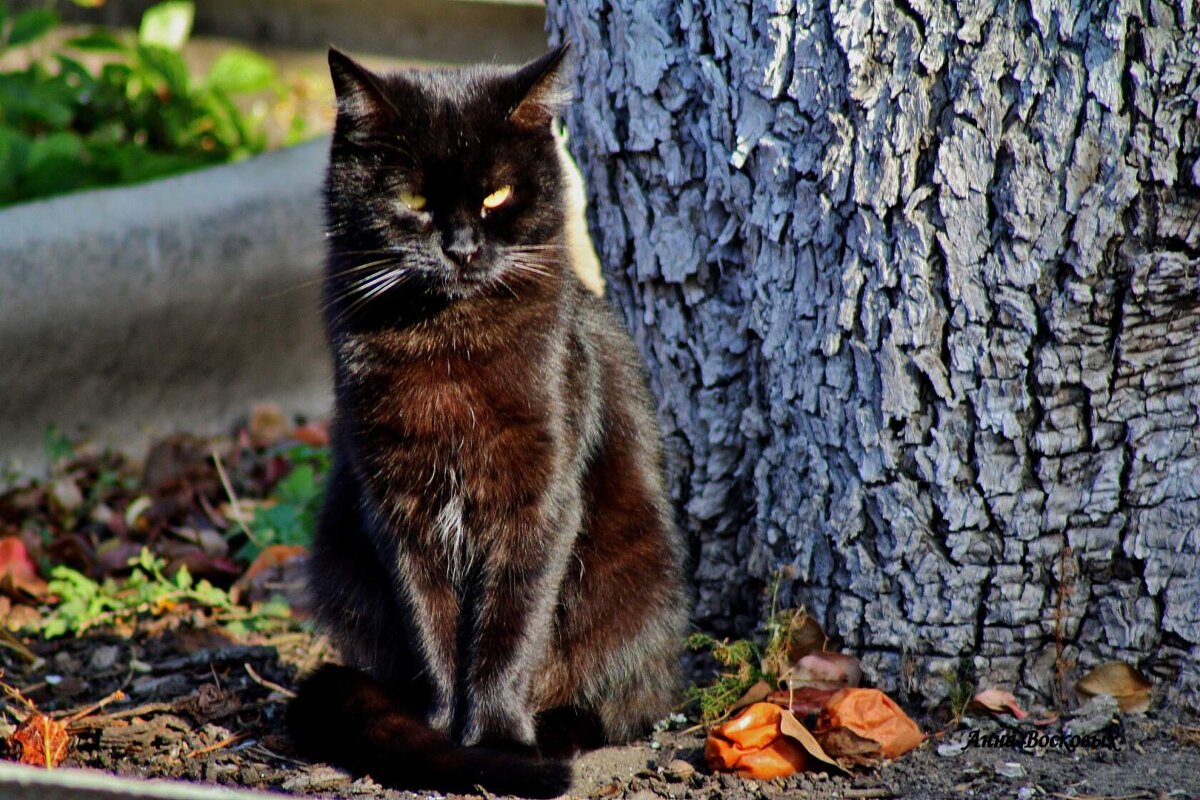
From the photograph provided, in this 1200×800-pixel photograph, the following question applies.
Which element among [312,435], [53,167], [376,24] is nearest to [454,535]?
[312,435]

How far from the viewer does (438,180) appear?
2.44 metres

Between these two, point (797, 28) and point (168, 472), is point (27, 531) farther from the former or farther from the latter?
point (797, 28)

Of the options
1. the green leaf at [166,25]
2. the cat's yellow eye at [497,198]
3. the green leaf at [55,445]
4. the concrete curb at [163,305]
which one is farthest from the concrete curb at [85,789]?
the green leaf at [166,25]

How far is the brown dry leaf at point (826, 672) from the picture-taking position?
252 centimetres

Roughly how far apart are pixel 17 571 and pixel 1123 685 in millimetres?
3073

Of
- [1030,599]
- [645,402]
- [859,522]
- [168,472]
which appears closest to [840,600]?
[859,522]

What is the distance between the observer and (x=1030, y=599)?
241cm

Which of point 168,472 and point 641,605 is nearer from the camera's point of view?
point 641,605

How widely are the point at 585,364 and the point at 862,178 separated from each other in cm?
73

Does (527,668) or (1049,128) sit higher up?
(1049,128)

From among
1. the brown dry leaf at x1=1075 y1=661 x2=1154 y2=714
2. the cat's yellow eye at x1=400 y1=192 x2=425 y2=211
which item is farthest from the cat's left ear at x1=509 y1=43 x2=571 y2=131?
the brown dry leaf at x1=1075 y1=661 x2=1154 y2=714

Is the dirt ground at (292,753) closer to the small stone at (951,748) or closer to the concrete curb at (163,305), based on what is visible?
the small stone at (951,748)

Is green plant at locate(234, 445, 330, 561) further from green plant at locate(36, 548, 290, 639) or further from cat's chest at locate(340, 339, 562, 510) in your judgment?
cat's chest at locate(340, 339, 562, 510)

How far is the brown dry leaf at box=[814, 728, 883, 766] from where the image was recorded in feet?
7.58
